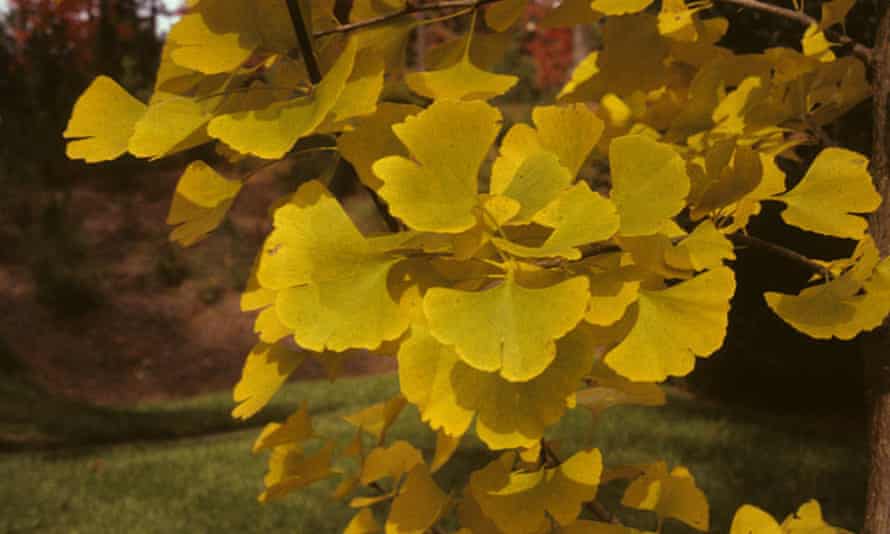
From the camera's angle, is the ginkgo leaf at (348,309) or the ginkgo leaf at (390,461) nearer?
the ginkgo leaf at (348,309)

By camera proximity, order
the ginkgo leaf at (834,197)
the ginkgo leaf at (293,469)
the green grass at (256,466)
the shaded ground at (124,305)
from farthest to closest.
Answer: the shaded ground at (124,305)
the green grass at (256,466)
the ginkgo leaf at (293,469)
the ginkgo leaf at (834,197)

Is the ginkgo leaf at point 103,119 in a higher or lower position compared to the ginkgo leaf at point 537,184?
higher

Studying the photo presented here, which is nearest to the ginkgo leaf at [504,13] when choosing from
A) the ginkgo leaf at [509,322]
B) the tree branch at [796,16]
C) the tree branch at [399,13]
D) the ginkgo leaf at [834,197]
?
the tree branch at [399,13]

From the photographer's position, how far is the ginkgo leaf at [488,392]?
51cm

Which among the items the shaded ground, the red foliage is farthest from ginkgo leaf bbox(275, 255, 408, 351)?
the red foliage

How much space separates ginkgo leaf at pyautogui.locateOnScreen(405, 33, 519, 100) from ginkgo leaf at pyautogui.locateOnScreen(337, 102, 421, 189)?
0.11 meters

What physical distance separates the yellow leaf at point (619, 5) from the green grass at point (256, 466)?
8.88 ft

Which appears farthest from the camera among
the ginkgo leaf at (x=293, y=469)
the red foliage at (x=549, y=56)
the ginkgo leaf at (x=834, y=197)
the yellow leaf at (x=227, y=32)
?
the red foliage at (x=549, y=56)

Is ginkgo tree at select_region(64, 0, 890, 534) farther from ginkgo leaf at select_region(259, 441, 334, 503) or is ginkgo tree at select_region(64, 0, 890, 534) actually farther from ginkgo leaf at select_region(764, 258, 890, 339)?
ginkgo leaf at select_region(259, 441, 334, 503)

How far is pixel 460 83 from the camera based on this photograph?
2.48 feet

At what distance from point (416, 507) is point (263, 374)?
7.7 inches

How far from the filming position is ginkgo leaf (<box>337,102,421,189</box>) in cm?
61

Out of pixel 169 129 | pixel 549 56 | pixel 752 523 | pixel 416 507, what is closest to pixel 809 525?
pixel 752 523

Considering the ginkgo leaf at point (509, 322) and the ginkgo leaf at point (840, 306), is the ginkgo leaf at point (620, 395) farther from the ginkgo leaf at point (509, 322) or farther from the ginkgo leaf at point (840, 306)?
the ginkgo leaf at point (509, 322)
